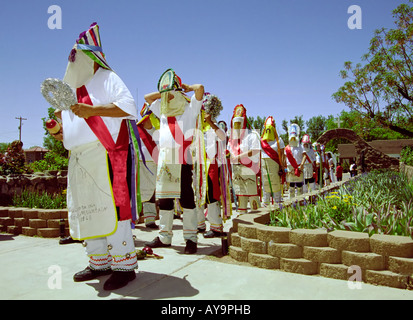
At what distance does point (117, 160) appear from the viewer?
301 centimetres

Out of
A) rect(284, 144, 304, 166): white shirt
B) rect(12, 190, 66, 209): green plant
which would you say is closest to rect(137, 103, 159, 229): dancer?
rect(12, 190, 66, 209): green plant

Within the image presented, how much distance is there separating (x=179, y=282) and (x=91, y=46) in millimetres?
2276

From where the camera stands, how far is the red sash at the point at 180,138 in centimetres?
425

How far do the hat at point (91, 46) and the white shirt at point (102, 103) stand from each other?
4.7 inches

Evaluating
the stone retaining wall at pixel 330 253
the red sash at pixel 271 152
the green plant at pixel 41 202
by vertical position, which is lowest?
the stone retaining wall at pixel 330 253

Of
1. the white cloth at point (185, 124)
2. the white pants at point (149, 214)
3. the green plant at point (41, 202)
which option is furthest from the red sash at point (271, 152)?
the green plant at point (41, 202)

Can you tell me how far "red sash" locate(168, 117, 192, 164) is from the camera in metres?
4.25

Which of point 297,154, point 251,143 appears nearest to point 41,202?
point 251,143

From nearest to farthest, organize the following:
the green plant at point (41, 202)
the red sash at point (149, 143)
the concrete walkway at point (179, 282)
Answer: the concrete walkway at point (179, 282) < the green plant at point (41, 202) < the red sash at point (149, 143)

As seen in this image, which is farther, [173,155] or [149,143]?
[149,143]

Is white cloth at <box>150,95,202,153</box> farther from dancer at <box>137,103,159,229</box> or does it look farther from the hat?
dancer at <box>137,103,159,229</box>

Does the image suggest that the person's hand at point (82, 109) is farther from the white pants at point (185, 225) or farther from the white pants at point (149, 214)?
the white pants at point (149, 214)

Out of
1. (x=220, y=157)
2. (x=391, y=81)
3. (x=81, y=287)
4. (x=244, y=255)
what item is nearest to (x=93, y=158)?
(x=81, y=287)

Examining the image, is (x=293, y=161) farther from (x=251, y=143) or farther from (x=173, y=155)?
(x=173, y=155)
